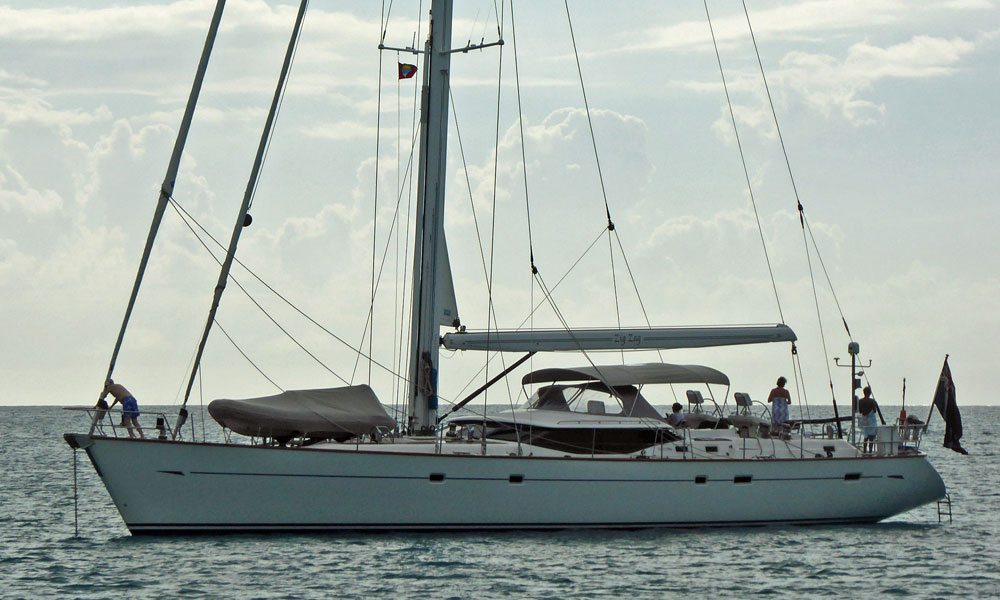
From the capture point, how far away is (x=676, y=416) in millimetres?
23750

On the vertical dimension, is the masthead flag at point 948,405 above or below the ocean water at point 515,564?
above

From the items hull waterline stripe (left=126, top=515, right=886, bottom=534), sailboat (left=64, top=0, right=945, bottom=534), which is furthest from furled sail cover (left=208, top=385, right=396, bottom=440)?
hull waterline stripe (left=126, top=515, right=886, bottom=534)

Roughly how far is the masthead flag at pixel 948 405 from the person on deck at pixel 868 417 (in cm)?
126

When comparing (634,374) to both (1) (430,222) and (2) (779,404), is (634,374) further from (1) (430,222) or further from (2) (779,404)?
(1) (430,222)

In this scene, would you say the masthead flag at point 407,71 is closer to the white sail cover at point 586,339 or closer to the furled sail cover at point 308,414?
the white sail cover at point 586,339

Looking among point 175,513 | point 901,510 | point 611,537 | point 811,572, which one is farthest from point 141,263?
point 901,510

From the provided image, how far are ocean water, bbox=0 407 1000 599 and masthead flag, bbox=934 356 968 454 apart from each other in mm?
1902

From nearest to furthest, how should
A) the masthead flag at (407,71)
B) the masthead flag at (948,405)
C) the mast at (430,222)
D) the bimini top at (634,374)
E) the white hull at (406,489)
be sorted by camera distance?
the white hull at (406,489), the mast at (430,222), the bimini top at (634,374), the masthead flag at (407,71), the masthead flag at (948,405)

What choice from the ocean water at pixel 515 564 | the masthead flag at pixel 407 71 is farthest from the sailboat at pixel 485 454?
the masthead flag at pixel 407 71

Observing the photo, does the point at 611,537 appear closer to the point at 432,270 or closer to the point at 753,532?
the point at 753,532

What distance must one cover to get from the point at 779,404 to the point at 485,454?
7137 mm

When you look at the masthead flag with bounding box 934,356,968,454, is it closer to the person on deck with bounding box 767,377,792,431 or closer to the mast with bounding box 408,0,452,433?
the person on deck with bounding box 767,377,792,431

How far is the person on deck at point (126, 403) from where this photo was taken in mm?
18969

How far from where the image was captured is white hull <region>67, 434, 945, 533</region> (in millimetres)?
18844
